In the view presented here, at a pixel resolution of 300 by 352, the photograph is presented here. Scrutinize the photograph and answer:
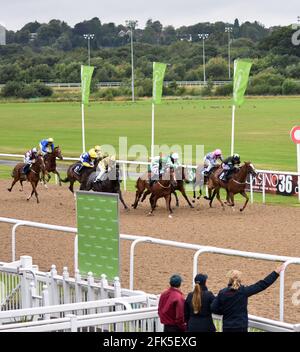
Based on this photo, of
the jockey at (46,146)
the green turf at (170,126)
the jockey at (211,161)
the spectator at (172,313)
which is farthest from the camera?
the green turf at (170,126)

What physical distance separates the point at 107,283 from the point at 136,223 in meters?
9.01

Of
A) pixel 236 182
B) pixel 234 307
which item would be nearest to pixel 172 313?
pixel 234 307

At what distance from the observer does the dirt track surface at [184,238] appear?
12.0 metres

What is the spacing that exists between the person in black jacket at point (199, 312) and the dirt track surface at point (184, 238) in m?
2.51

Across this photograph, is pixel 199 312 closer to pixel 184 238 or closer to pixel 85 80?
pixel 184 238

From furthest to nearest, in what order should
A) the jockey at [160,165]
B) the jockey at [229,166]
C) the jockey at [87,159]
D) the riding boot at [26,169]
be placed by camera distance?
the riding boot at [26,169], the jockey at [87,159], the jockey at [229,166], the jockey at [160,165]

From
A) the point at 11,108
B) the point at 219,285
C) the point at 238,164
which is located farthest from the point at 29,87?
the point at 219,285

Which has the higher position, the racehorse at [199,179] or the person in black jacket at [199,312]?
the person in black jacket at [199,312]

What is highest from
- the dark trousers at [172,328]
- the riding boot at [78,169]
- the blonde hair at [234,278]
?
the blonde hair at [234,278]

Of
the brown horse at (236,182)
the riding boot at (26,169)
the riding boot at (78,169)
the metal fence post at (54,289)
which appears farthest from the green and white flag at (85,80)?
the metal fence post at (54,289)

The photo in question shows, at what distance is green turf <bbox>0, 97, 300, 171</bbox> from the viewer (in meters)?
37.1

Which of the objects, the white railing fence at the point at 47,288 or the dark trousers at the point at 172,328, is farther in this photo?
the white railing fence at the point at 47,288

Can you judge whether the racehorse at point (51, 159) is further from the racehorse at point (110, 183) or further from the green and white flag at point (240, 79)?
the green and white flag at point (240, 79)

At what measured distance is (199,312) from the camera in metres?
7.64
